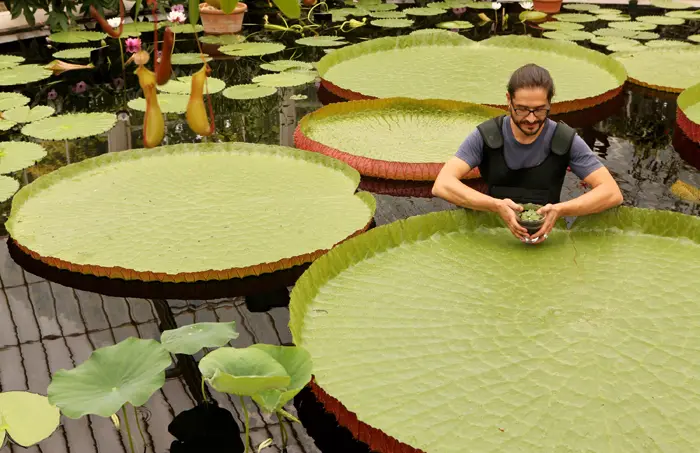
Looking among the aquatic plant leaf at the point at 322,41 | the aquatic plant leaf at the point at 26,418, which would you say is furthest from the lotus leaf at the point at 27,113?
the aquatic plant leaf at the point at 26,418

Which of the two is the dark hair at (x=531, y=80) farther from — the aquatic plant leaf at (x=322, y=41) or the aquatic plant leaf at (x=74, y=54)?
the aquatic plant leaf at (x=74, y=54)

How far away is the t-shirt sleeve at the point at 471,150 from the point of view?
278 centimetres

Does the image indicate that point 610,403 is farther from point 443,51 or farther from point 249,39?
point 249,39

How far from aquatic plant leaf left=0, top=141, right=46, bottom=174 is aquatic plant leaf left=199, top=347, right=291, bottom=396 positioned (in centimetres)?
238

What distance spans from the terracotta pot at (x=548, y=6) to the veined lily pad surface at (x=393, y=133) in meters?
4.38

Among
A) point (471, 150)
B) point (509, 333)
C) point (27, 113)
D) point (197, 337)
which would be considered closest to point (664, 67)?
point (471, 150)

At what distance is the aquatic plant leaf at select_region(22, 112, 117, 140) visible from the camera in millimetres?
4176

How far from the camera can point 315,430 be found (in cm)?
209

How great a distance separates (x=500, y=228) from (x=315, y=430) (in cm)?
112

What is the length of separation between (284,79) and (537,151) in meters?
2.86

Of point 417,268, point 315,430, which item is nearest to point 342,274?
point 417,268

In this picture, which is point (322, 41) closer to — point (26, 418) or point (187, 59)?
point (187, 59)

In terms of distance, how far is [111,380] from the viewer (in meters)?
1.85

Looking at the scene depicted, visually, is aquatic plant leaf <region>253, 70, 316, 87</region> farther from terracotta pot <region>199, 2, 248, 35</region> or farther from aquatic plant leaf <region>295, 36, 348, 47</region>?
terracotta pot <region>199, 2, 248, 35</region>
